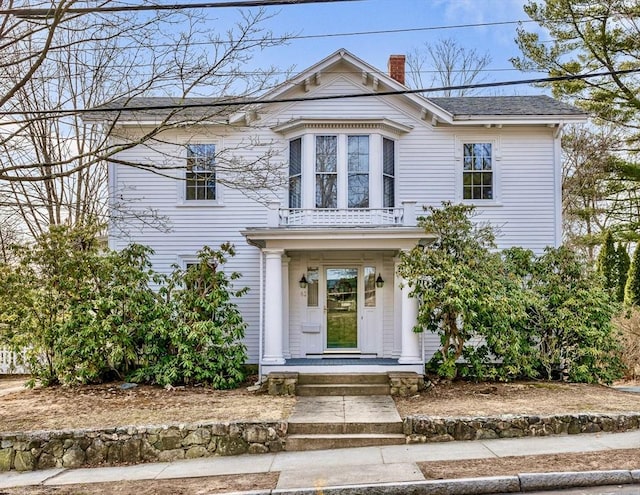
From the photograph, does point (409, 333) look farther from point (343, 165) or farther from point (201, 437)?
point (201, 437)

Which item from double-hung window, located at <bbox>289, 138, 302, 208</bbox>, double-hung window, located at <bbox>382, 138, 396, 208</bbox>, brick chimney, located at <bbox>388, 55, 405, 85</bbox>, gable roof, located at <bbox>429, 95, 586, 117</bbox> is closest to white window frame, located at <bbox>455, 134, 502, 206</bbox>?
gable roof, located at <bbox>429, 95, 586, 117</bbox>

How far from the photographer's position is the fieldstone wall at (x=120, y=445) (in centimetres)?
742

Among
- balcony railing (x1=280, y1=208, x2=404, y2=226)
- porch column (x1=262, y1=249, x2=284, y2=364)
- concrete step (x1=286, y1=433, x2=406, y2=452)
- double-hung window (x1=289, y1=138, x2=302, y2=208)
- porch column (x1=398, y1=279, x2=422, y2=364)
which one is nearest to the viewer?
concrete step (x1=286, y1=433, x2=406, y2=452)

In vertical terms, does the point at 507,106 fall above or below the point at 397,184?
above

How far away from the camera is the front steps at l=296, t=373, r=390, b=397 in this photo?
32.2 feet

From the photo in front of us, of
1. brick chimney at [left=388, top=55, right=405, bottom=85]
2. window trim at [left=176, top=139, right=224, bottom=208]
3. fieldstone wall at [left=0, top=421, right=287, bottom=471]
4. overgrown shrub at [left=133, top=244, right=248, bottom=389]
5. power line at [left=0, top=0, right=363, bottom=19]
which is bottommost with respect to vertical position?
fieldstone wall at [left=0, top=421, right=287, bottom=471]

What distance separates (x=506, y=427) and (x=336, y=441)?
8.99 feet

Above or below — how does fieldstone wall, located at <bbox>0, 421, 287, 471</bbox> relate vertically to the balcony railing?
below

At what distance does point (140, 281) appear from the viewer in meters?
10.9

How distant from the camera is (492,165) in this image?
41.6ft

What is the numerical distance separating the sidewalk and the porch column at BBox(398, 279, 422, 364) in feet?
8.92

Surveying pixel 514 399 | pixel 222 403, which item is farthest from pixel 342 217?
pixel 514 399

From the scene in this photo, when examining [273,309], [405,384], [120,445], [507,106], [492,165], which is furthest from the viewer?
[507,106]

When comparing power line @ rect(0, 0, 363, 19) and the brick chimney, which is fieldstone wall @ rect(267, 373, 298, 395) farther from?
the brick chimney
